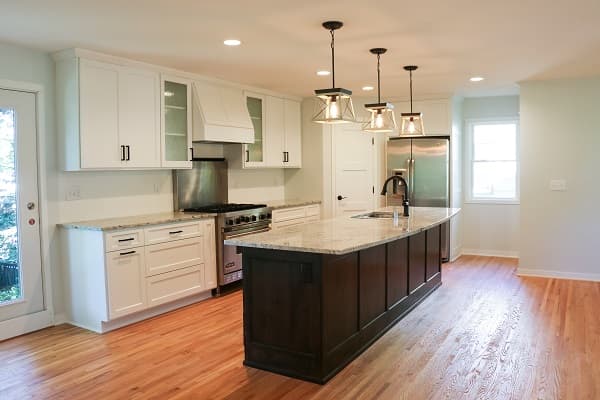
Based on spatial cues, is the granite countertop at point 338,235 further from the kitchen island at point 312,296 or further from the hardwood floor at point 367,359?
the hardwood floor at point 367,359

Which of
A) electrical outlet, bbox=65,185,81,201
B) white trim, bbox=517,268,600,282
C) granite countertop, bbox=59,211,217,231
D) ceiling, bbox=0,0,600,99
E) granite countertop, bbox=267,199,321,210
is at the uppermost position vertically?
ceiling, bbox=0,0,600,99

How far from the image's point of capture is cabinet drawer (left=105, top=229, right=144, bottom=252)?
4.17 m

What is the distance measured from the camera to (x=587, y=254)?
600cm

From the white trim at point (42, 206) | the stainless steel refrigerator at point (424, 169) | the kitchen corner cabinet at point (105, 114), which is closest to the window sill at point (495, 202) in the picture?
the stainless steel refrigerator at point (424, 169)

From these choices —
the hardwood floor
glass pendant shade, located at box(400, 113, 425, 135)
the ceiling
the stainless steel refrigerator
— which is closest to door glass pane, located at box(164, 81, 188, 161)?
the ceiling

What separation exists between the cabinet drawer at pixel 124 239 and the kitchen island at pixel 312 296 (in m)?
1.35

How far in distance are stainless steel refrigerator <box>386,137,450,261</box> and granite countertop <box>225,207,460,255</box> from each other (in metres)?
2.41

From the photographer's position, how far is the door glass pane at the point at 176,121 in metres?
5.08

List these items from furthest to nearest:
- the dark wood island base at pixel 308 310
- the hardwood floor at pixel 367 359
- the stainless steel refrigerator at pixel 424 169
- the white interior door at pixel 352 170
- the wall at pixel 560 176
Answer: the white interior door at pixel 352 170 → the stainless steel refrigerator at pixel 424 169 → the wall at pixel 560 176 → the dark wood island base at pixel 308 310 → the hardwood floor at pixel 367 359

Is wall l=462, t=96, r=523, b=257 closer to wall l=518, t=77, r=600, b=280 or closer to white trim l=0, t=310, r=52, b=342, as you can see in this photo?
wall l=518, t=77, r=600, b=280

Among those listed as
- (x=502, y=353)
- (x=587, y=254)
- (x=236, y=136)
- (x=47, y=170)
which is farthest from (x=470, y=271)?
(x=47, y=170)

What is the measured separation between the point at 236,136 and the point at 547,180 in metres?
3.83

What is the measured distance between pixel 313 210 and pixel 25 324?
12.4 feet

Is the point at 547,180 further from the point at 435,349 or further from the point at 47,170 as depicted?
the point at 47,170
